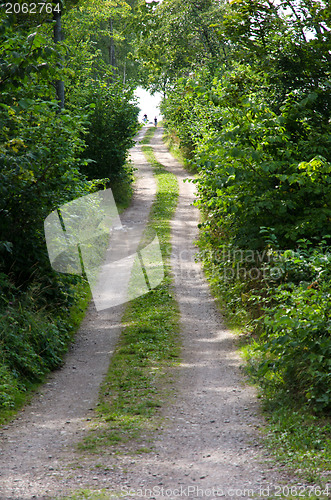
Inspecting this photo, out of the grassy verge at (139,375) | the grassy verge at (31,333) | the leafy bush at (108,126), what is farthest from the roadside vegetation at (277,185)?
the leafy bush at (108,126)

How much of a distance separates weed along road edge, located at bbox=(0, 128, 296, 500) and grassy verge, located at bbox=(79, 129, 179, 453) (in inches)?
5.3

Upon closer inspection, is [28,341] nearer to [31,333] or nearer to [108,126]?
[31,333]

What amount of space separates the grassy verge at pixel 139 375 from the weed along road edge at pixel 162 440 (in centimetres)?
13

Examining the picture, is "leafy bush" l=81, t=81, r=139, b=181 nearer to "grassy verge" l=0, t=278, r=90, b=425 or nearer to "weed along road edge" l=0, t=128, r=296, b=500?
"grassy verge" l=0, t=278, r=90, b=425

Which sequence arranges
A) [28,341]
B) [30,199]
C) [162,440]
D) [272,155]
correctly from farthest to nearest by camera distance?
[30,199]
[272,155]
[28,341]
[162,440]

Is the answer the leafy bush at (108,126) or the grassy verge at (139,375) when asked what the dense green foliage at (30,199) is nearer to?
the grassy verge at (139,375)

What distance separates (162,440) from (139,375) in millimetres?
2252

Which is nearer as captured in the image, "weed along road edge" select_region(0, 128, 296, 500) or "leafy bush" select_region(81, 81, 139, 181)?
"weed along road edge" select_region(0, 128, 296, 500)

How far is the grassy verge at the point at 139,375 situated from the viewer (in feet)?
19.7

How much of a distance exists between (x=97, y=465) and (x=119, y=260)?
10371 mm

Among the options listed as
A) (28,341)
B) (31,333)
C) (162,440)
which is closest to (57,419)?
(162,440)

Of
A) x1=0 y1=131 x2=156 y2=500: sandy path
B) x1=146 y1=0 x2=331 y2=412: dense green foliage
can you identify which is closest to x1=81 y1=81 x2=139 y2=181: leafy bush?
x1=0 y1=131 x2=156 y2=500: sandy path

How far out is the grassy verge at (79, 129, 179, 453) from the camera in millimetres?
6004

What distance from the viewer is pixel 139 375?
8047mm
